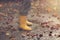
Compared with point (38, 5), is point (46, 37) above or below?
below

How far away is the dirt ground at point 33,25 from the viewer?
323 cm

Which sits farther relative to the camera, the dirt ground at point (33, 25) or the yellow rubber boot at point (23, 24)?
the yellow rubber boot at point (23, 24)

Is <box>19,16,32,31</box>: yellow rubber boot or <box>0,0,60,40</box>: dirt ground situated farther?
<box>19,16,32,31</box>: yellow rubber boot

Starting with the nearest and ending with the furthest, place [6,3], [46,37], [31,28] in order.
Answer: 1. [46,37]
2. [31,28]
3. [6,3]

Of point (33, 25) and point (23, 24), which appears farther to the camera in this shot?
point (33, 25)

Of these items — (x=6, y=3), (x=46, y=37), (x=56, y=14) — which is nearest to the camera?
(x=46, y=37)

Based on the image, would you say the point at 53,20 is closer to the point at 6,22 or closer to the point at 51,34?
the point at 51,34

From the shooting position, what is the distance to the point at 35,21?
12.5ft

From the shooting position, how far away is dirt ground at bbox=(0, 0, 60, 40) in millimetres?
3229

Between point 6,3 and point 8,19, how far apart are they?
914 millimetres

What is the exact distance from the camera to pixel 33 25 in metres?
3.62

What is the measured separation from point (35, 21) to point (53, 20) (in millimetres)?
375

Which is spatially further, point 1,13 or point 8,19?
point 1,13

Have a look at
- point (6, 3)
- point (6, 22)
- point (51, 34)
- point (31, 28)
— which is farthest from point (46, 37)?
point (6, 3)
